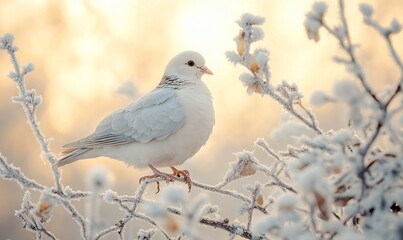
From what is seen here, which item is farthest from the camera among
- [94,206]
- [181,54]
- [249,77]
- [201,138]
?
[181,54]

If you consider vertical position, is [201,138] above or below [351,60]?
above

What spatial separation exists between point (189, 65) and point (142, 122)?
0.64m

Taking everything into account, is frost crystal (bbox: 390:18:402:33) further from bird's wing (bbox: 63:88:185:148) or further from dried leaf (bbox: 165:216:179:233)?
bird's wing (bbox: 63:88:185:148)

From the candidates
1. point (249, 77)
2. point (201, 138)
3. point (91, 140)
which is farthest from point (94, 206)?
point (91, 140)

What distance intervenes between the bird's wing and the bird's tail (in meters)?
0.05

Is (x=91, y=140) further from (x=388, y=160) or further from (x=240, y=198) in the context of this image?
(x=388, y=160)

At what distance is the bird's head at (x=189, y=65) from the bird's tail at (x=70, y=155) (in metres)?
0.83

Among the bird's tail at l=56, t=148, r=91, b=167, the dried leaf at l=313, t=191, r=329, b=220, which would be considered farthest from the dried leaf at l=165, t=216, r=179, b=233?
the bird's tail at l=56, t=148, r=91, b=167

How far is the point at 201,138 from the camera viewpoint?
10.4 feet

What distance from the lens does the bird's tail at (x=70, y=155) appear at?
131 inches

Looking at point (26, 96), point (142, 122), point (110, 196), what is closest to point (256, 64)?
point (110, 196)

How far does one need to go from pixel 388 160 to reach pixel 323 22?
0.34m

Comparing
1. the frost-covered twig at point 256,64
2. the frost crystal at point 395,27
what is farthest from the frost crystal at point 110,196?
the frost crystal at point 395,27

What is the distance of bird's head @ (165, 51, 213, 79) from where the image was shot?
3660 mm
